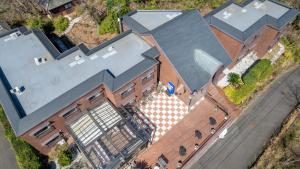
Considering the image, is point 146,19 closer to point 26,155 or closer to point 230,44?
point 230,44

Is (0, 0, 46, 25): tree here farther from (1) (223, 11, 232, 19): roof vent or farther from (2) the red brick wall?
(1) (223, 11, 232, 19): roof vent

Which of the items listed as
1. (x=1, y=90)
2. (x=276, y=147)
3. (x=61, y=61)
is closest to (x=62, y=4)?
(x=61, y=61)

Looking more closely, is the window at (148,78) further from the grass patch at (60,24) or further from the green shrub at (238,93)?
the grass patch at (60,24)

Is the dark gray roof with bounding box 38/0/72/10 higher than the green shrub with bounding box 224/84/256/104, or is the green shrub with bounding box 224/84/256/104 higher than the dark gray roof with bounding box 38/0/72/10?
the dark gray roof with bounding box 38/0/72/10

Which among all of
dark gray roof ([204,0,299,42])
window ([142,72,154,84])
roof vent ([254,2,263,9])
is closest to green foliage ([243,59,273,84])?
dark gray roof ([204,0,299,42])

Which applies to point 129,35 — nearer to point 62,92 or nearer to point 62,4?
point 62,92
